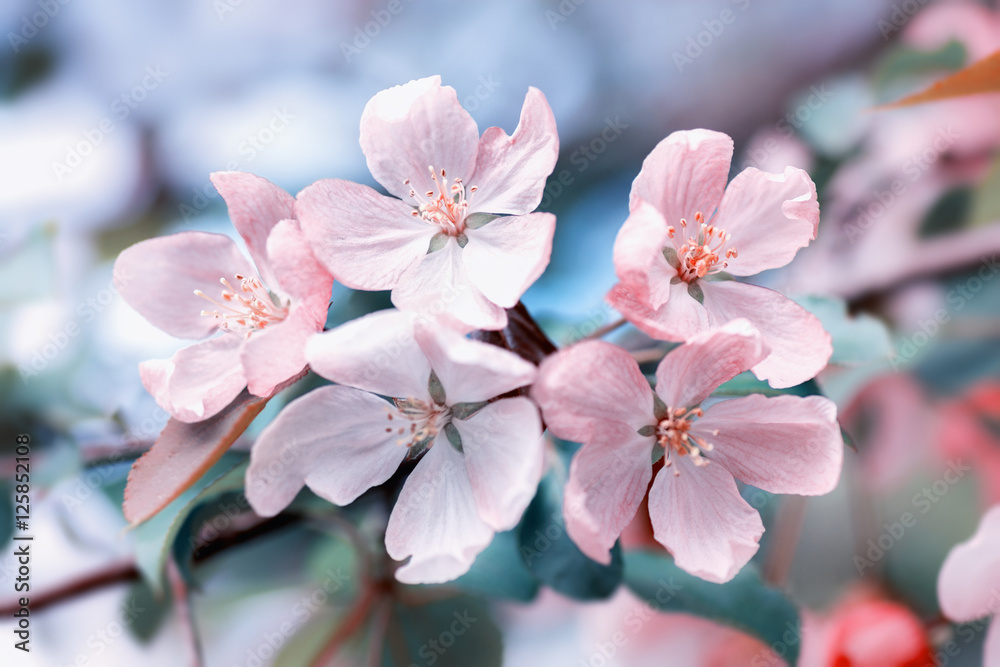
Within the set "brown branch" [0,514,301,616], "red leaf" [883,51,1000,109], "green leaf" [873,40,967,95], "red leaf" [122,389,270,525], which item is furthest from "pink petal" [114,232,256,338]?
"green leaf" [873,40,967,95]

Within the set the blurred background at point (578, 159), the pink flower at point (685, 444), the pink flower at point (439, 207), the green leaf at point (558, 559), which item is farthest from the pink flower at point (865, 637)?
the pink flower at point (439, 207)

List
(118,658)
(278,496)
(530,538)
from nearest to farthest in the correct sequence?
(278,496) < (530,538) < (118,658)

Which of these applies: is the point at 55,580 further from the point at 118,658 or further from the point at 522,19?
the point at 522,19

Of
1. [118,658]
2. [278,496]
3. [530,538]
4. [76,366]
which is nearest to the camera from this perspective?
[278,496]

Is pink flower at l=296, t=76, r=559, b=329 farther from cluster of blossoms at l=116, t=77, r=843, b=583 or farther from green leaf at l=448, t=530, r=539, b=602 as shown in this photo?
green leaf at l=448, t=530, r=539, b=602

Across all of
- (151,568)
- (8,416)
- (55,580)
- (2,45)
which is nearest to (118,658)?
(55,580)

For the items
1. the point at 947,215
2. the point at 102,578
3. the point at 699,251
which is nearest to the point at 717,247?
the point at 699,251

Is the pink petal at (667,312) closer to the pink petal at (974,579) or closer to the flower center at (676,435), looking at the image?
the flower center at (676,435)
